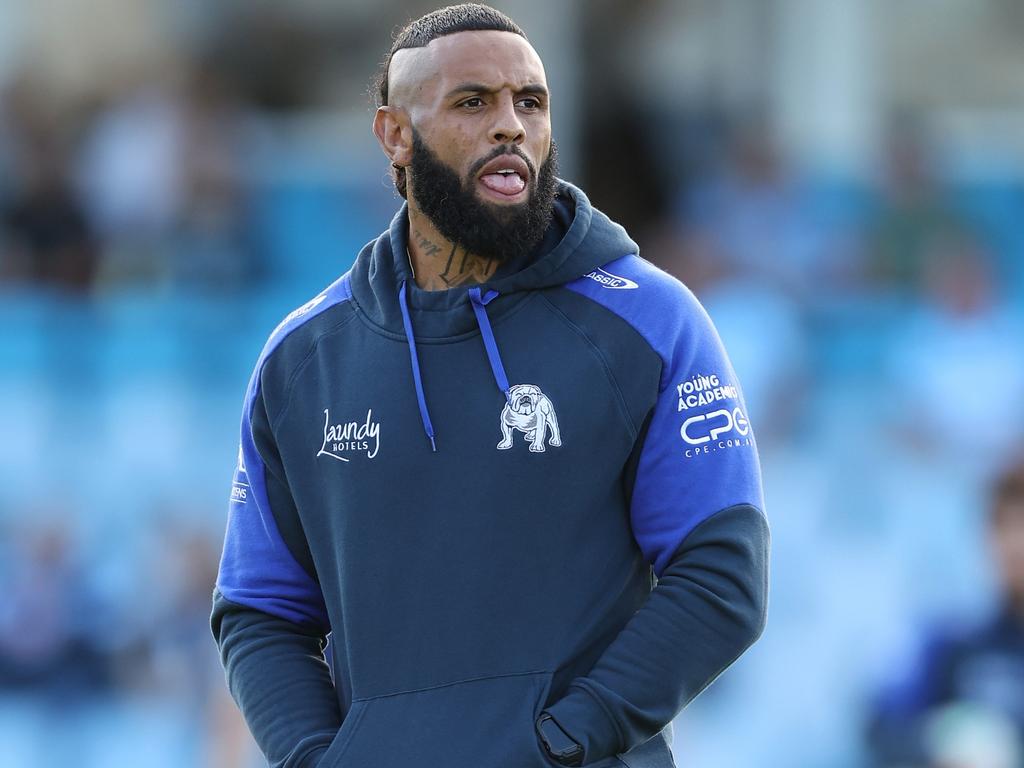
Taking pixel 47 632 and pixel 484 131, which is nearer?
pixel 484 131

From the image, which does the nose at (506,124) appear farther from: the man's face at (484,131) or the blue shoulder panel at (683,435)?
the blue shoulder panel at (683,435)

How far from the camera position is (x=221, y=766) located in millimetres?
6719

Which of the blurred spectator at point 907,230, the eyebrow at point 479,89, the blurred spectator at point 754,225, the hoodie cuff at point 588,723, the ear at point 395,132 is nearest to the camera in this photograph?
the hoodie cuff at point 588,723

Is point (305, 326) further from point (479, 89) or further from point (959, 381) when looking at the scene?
point (959, 381)

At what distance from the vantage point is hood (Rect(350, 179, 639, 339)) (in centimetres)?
271

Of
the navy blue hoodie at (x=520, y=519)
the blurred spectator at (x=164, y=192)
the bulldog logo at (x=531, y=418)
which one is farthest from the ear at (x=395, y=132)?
the blurred spectator at (x=164, y=192)

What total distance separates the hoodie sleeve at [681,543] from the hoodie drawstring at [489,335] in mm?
171

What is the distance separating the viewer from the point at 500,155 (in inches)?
107

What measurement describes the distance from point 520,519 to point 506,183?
503mm

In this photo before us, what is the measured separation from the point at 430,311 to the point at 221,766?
14.3 ft

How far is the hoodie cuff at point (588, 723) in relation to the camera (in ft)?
8.13

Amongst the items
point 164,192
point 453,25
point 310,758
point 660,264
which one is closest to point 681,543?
point 310,758

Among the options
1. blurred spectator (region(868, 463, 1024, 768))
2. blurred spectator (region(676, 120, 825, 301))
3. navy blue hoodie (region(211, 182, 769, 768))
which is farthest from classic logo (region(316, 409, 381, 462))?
blurred spectator (region(676, 120, 825, 301))

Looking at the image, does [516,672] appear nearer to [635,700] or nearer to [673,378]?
[635,700]
